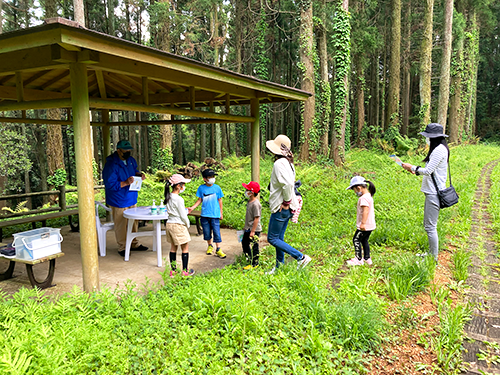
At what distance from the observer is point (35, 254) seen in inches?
180

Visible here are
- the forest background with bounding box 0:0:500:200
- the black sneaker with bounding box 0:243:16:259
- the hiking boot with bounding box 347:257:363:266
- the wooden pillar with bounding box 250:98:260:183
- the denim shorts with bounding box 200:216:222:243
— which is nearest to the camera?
the black sneaker with bounding box 0:243:16:259

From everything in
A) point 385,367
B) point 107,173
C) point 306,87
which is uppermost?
point 306,87

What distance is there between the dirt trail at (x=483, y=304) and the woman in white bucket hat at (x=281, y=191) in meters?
2.18

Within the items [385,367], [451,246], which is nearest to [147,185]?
[451,246]

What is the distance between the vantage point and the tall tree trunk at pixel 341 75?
1476 cm

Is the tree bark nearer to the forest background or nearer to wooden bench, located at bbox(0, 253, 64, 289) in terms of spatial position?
the forest background

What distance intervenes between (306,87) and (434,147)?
32.8ft

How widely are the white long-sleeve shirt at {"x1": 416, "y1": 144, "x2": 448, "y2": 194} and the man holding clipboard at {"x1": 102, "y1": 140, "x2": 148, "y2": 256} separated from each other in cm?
478

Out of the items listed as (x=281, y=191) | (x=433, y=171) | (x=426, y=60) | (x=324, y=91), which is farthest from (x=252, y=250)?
(x=426, y=60)

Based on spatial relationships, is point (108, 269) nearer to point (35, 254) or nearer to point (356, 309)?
point (35, 254)

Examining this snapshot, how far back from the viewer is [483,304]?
170 inches

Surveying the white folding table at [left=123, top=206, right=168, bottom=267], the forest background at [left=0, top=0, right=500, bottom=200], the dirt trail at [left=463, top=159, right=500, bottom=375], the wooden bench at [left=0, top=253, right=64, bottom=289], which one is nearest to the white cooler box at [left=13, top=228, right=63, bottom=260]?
the wooden bench at [left=0, top=253, right=64, bottom=289]

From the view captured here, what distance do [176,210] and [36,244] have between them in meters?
1.85

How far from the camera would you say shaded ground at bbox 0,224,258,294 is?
5.02 meters
